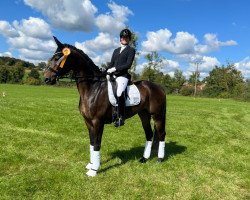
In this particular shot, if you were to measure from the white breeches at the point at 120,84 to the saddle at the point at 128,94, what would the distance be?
11cm

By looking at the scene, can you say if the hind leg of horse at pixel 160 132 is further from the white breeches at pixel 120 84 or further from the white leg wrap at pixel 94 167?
the white leg wrap at pixel 94 167

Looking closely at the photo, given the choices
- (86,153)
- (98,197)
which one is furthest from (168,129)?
(98,197)

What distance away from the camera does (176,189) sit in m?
8.95

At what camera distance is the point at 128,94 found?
33.1ft

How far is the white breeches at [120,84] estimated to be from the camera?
9.48 metres

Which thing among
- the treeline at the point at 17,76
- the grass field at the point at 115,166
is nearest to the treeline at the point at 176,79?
the treeline at the point at 17,76

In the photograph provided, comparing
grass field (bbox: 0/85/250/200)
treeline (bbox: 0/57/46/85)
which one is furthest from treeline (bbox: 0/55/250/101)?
grass field (bbox: 0/85/250/200)

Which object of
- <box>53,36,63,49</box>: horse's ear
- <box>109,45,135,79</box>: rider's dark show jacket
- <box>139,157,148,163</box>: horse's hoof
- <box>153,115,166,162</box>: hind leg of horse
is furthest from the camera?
<box>153,115,166,162</box>: hind leg of horse

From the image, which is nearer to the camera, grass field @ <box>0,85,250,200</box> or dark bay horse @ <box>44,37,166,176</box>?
grass field @ <box>0,85,250,200</box>

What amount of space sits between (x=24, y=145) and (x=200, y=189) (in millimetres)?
6742

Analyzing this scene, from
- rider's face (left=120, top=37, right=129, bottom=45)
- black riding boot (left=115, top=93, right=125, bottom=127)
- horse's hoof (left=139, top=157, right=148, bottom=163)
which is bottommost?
horse's hoof (left=139, top=157, right=148, bottom=163)

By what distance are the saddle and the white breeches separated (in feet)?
0.35

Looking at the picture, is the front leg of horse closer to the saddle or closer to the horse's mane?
the saddle

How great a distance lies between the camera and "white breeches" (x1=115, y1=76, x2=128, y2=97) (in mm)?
9477
